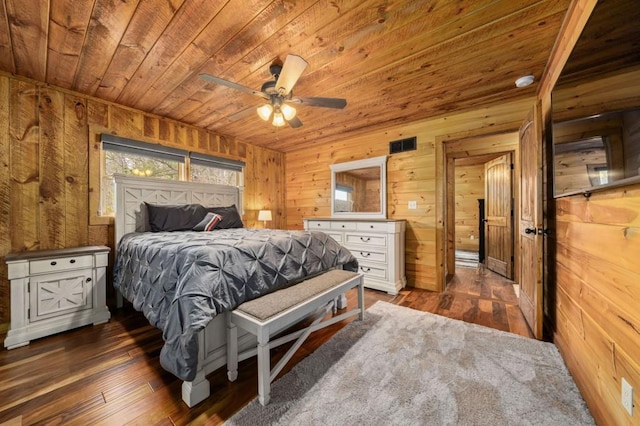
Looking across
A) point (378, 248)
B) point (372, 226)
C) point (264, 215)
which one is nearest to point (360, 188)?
point (372, 226)

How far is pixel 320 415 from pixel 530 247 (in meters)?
2.31

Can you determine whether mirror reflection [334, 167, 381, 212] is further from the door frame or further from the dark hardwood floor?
the dark hardwood floor

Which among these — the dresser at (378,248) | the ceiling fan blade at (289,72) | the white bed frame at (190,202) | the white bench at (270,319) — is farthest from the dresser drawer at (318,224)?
the ceiling fan blade at (289,72)

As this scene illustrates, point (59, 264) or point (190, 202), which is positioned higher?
point (190, 202)

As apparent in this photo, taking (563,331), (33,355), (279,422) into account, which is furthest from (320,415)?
(33,355)

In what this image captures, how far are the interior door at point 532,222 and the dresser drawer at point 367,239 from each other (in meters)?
1.46

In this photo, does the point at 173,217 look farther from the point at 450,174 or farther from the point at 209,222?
the point at 450,174

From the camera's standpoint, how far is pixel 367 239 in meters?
3.37

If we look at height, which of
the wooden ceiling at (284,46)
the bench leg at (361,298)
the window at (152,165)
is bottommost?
the bench leg at (361,298)

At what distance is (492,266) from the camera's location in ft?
14.2

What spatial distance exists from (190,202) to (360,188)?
8.68 feet

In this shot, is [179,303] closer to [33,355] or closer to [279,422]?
[279,422]

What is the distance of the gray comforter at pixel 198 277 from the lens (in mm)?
1285

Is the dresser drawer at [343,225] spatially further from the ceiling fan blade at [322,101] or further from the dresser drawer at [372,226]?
the ceiling fan blade at [322,101]
